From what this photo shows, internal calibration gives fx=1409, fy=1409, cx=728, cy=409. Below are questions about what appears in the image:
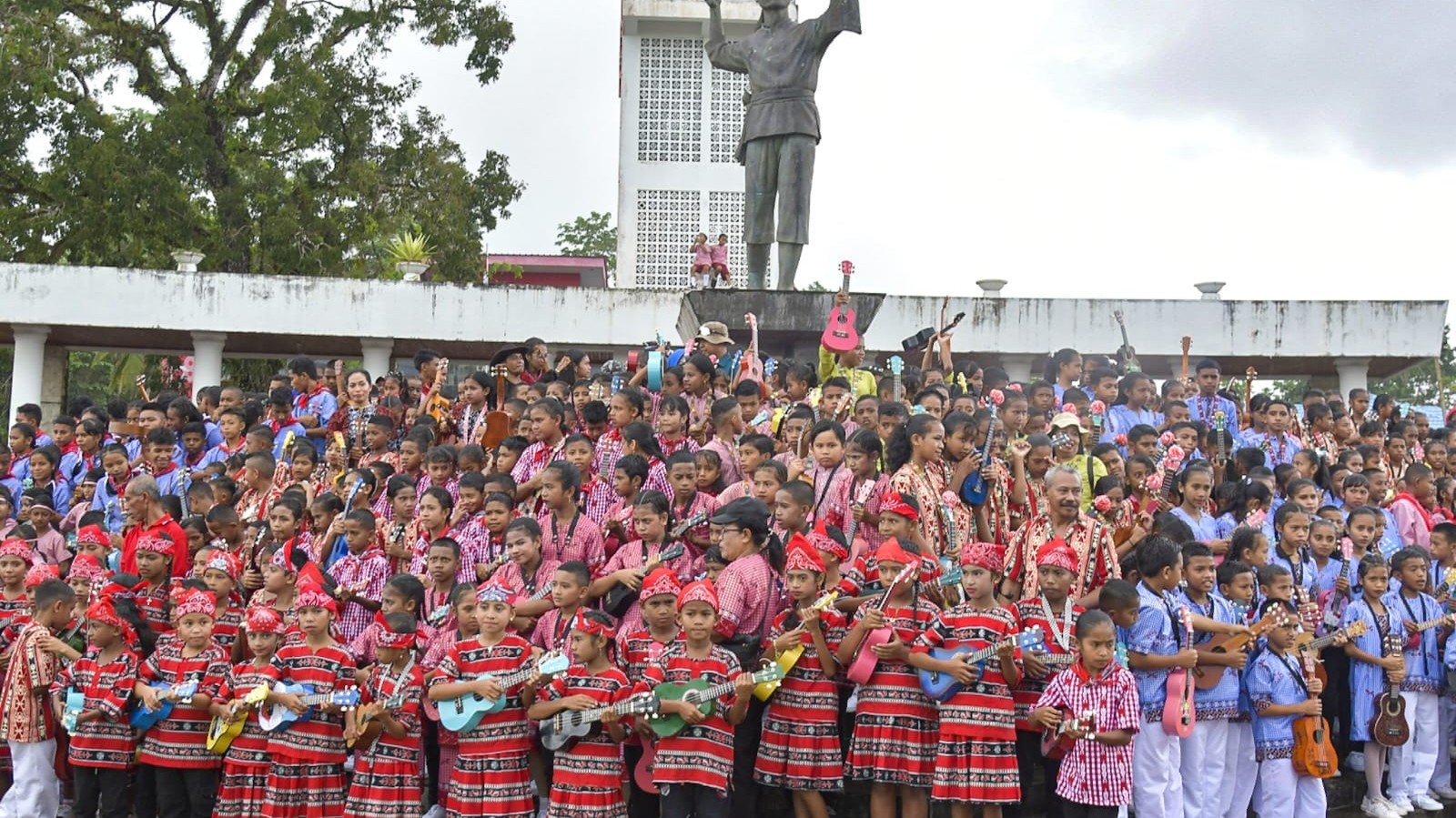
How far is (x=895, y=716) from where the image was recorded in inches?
249

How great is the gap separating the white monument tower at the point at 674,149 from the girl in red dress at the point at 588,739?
16.8m

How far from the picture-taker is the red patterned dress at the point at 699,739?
6.14 meters

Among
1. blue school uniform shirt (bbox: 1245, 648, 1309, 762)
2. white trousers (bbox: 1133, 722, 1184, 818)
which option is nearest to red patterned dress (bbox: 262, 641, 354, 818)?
white trousers (bbox: 1133, 722, 1184, 818)

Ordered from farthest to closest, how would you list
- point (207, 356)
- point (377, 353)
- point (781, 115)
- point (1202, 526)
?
point (377, 353) < point (207, 356) < point (781, 115) < point (1202, 526)

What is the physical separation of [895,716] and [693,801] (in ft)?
3.20

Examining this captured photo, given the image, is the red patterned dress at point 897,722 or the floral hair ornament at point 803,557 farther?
the floral hair ornament at point 803,557

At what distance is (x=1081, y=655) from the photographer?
6.18 m

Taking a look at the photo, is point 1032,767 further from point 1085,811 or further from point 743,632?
point 743,632

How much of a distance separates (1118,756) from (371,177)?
20437 mm

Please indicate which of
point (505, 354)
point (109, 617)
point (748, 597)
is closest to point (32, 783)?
point (109, 617)

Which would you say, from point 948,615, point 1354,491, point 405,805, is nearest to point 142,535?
point 405,805

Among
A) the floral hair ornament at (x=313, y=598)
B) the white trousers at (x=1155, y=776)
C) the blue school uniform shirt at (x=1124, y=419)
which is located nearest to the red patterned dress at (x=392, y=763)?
the floral hair ornament at (x=313, y=598)

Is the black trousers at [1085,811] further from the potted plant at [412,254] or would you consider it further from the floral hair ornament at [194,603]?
the potted plant at [412,254]

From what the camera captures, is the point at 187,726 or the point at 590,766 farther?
the point at 187,726
